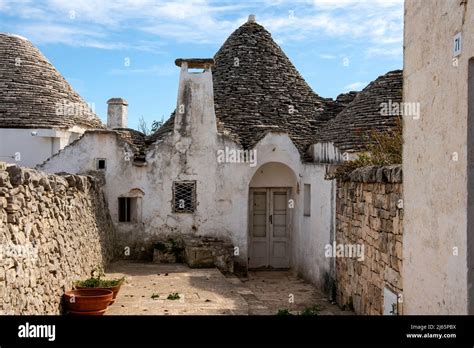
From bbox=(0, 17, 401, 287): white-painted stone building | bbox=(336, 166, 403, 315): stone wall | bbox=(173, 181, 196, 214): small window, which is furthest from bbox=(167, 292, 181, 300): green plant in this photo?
bbox=(173, 181, 196, 214): small window

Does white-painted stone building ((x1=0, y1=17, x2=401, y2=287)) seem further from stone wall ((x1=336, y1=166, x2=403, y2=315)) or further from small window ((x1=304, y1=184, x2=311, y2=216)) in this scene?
stone wall ((x1=336, y1=166, x2=403, y2=315))

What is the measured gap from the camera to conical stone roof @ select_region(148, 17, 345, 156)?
15.2 m

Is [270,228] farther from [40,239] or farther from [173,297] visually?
[40,239]

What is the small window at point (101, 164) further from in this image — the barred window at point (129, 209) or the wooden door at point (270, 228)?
the wooden door at point (270, 228)

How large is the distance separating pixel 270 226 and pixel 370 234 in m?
7.40

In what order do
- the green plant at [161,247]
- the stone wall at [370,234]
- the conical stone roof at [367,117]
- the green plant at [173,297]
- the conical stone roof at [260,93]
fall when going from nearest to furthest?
the stone wall at [370,234] → the green plant at [173,297] → the conical stone roof at [367,117] → the green plant at [161,247] → the conical stone roof at [260,93]

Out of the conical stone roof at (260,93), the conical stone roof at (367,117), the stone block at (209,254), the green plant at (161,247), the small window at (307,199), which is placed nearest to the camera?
the conical stone roof at (367,117)

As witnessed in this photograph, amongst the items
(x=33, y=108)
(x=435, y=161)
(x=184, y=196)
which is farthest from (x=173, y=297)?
(x=33, y=108)

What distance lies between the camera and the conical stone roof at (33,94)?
1570 cm

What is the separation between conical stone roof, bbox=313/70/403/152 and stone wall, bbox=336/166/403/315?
1.86 metres

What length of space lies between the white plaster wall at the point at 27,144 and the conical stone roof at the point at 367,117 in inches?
315

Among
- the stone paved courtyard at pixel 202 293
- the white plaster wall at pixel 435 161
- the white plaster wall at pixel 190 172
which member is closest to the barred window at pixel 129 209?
the white plaster wall at pixel 190 172
